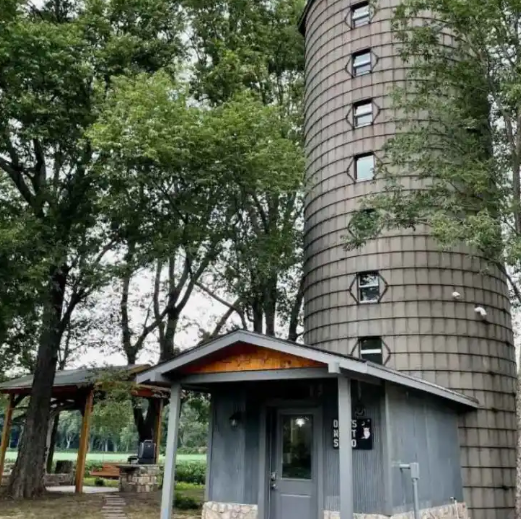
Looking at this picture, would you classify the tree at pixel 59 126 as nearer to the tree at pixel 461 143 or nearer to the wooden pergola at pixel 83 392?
the wooden pergola at pixel 83 392

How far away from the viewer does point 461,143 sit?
10977 millimetres

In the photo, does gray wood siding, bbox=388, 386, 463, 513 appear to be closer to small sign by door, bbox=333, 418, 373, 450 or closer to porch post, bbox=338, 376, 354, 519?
small sign by door, bbox=333, 418, 373, 450

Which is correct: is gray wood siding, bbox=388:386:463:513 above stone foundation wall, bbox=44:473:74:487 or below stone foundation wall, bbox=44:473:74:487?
above

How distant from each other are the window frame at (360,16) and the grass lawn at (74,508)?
11.9m

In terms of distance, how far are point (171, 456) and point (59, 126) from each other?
320 inches

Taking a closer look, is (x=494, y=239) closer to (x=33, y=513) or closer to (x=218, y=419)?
(x=218, y=419)

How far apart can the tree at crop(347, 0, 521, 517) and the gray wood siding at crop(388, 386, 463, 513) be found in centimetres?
136

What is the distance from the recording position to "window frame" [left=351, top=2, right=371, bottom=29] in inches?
536

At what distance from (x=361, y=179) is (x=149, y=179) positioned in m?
4.74

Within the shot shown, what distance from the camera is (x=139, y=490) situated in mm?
14969

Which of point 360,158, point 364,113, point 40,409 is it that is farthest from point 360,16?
point 40,409

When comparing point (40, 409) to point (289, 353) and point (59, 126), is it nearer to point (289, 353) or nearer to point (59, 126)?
point (59, 126)

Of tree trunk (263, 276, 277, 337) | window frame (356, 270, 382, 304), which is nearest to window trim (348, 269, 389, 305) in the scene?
window frame (356, 270, 382, 304)

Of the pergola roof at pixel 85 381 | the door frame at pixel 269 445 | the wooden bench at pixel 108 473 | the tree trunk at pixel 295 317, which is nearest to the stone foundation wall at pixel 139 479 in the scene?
the pergola roof at pixel 85 381
